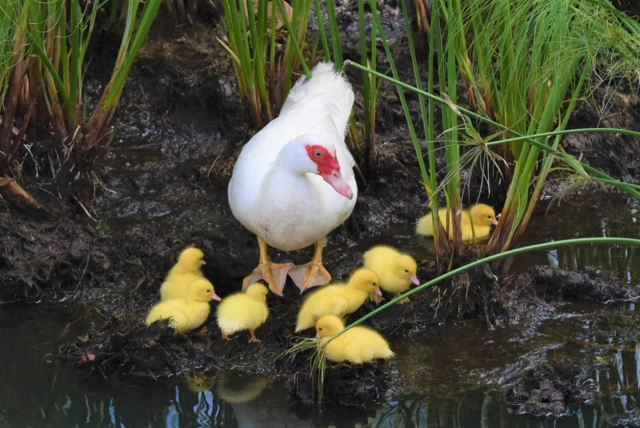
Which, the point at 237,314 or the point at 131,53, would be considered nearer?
the point at 237,314

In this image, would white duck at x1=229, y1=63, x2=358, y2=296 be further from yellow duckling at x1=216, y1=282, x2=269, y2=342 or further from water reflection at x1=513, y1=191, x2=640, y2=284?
water reflection at x1=513, y1=191, x2=640, y2=284

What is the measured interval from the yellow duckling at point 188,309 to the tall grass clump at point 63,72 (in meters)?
1.17

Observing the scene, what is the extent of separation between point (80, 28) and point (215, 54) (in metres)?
1.55

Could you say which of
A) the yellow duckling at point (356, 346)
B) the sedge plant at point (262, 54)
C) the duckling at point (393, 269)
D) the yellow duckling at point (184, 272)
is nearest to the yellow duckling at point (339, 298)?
the duckling at point (393, 269)

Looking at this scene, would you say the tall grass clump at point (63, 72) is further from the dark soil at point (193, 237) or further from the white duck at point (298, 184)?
the white duck at point (298, 184)

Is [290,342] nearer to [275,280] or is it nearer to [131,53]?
[275,280]

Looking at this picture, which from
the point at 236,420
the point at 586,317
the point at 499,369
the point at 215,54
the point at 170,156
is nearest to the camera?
the point at 236,420

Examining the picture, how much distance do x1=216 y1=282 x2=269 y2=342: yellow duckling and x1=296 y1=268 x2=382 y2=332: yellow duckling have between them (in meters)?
0.18

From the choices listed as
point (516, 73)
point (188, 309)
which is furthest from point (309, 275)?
point (516, 73)

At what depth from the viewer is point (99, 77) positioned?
6.37 metres

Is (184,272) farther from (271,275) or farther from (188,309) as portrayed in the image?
(271,275)

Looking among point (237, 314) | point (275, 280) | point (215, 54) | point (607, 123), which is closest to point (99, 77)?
point (215, 54)

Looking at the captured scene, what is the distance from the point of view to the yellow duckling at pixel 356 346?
3.76m

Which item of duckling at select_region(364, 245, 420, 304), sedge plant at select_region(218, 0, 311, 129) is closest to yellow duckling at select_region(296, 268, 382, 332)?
duckling at select_region(364, 245, 420, 304)
